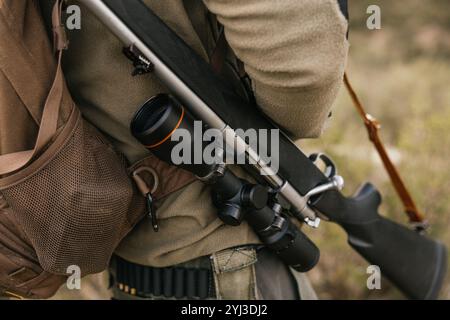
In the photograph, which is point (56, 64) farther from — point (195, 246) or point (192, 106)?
point (195, 246)

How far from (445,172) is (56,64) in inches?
93.6

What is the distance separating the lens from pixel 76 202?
1514 mm

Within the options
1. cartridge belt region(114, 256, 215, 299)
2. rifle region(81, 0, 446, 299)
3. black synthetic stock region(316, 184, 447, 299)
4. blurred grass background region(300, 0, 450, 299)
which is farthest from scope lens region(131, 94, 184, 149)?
blurred grass background region(300, 0, 450, 299)

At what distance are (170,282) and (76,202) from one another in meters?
0.35

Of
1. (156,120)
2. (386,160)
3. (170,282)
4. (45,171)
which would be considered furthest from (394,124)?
(45,171)

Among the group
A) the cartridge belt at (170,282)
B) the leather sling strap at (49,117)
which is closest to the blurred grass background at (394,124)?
the cartridge belt at (170,282)

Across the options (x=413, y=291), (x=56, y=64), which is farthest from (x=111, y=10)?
(x=413, y=291)

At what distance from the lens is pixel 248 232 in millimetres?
1696

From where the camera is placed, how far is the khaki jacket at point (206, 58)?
136cm

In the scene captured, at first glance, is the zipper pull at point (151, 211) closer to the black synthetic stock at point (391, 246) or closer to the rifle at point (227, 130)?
the rifle at point (227, 130)

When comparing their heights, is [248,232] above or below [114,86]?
below

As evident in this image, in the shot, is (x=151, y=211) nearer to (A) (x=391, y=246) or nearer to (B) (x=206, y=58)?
(B) (x=206, y=58)

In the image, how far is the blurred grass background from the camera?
327cm

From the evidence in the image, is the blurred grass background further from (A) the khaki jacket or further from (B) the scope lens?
(B) the scope lens
